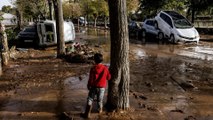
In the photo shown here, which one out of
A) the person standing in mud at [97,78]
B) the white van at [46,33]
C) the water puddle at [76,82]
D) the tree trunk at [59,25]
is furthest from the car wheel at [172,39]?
the person standing in mud at [97,78]

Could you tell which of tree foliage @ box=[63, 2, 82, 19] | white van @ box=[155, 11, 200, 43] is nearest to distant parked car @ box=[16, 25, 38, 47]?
white van @ box=[155, 11, 200, 43]

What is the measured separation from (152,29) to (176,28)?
3.55 meters

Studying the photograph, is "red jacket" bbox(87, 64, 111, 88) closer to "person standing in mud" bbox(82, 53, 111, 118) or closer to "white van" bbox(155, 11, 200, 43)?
"person standing in mud" bbox(82, 53, 111, 118)

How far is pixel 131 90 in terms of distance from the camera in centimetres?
1016

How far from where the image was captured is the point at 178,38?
2320 centimetres

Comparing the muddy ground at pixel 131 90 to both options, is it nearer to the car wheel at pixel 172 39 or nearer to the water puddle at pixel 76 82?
the water puddle at pixel 76 82

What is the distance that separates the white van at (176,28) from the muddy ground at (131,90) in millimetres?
7228

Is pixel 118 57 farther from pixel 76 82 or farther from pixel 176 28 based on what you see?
pixel 176 28

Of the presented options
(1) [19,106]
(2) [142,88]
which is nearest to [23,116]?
(1) [19,106]

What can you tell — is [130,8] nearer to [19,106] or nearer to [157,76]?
[157,76]

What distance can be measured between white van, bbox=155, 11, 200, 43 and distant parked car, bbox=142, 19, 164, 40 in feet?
1.48

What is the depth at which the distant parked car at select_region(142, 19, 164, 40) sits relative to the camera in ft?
85.5

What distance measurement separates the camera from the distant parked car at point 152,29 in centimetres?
2605

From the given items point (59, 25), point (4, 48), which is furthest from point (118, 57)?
point (4, 48)
